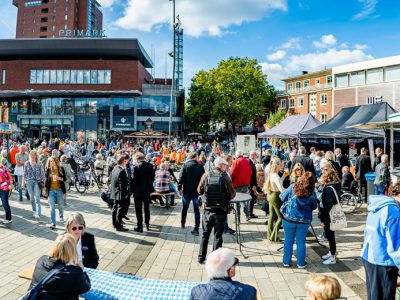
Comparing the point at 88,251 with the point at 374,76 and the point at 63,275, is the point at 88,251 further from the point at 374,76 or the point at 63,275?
the point at 374,76

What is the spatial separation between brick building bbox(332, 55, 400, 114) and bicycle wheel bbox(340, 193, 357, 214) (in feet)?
130

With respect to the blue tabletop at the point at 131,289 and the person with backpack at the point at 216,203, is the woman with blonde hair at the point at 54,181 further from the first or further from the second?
the blue tabletop at the point at 131,289

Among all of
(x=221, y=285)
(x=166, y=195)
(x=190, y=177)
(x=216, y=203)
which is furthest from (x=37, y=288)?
(x=166, y=195)

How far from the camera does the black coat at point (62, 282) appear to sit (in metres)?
2.81

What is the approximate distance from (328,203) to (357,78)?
4856 centimetres

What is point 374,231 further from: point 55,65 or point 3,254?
point 55,65

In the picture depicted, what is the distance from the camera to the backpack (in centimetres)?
561

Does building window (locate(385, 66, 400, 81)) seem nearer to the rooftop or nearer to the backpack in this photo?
the rooftop

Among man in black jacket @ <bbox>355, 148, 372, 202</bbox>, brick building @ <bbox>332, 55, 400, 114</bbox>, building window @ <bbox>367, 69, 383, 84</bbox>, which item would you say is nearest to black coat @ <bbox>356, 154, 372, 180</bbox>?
man in black jacket @ <bbox>355, 148, 372, 202</bbox>

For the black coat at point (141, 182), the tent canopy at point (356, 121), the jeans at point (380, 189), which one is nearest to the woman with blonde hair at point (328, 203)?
the black coat at point (141, 182)

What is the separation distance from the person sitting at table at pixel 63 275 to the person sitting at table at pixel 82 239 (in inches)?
29.4

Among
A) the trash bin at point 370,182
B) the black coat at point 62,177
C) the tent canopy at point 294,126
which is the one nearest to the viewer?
the black coat at point 62,177

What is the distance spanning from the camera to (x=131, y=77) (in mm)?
46906

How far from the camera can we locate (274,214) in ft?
23.8
